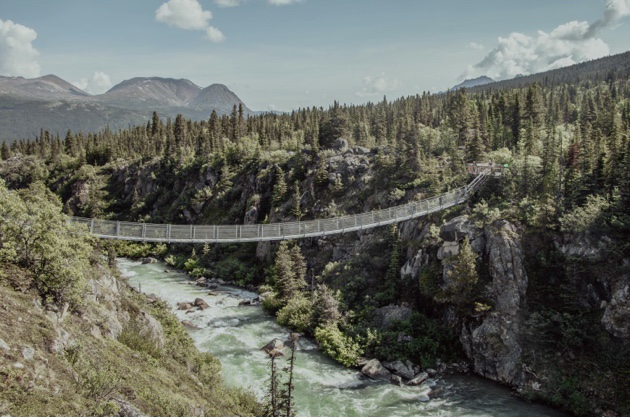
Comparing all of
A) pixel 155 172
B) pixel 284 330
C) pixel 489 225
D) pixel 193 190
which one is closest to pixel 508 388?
pixel 489 225

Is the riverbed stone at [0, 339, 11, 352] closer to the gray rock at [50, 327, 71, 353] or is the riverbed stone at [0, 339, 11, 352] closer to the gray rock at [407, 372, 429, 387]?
the gray rock at [50, 327, 71, 353]

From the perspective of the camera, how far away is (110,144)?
96.8 meters

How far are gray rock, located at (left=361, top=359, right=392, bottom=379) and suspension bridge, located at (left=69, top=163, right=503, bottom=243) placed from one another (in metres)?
8.98

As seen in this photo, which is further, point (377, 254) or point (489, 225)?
point (377, 254)

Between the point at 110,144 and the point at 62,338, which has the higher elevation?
the point at 110,144

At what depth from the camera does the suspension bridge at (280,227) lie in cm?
2329

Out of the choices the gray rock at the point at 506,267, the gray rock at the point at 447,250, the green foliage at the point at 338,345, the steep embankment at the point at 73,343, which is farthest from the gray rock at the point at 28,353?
the gray rock at the point at 447,250

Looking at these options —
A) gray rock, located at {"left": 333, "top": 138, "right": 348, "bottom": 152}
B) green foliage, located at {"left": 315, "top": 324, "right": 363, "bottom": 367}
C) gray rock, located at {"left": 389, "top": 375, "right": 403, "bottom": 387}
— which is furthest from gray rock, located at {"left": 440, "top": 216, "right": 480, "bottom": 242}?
gray rock, located at {"left": 333, "top": 138, "right": 348, "bottom": 152}

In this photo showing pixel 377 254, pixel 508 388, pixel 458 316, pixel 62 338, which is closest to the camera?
pixel 62 338

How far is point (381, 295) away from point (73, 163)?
279 ft

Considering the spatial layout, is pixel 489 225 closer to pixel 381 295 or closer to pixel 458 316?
pixel 458 316

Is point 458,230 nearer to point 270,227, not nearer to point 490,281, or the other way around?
point 490,281

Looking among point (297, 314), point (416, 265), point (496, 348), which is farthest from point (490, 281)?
point (297, 314)

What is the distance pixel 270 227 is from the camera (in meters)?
27.7
